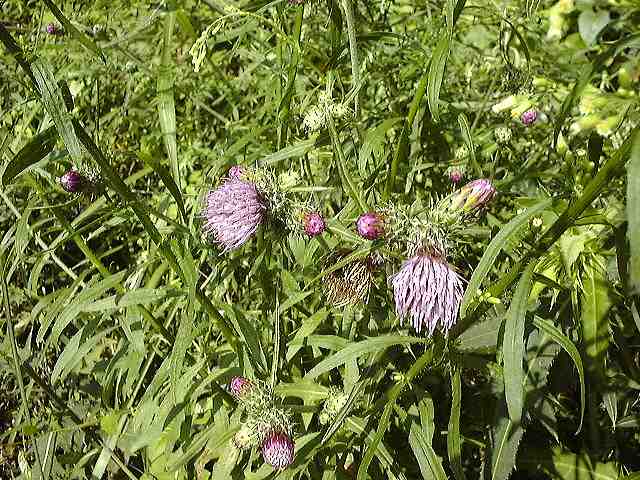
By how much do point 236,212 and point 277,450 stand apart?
0.42 meters

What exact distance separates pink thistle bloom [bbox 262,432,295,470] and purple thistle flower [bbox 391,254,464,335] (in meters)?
0.32

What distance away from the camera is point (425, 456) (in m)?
1.32

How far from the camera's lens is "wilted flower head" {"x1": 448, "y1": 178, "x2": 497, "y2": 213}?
117 centimetres

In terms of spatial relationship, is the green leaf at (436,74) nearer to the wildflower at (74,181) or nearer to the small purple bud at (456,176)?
the small purple bud at (456,176)

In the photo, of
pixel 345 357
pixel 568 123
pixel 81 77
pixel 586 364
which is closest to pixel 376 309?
pixel 345 357

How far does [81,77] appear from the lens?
247 centimetres

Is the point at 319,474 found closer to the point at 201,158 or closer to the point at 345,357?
the point at 345,357

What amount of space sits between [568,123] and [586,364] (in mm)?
770

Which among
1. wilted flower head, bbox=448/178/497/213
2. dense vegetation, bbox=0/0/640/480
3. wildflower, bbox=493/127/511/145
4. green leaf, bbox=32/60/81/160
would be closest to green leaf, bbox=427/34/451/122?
dense vegetation, bbox=0/0/640/480

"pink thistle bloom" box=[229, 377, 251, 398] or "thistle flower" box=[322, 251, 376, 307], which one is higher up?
"thistle flower" box=[322, 251, 376, 307]

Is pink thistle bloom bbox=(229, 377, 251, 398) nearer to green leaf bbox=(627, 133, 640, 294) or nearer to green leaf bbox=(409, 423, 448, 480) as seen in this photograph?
green leaf bbox=(409, 423, 448, 480)

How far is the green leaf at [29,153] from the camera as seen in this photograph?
43.6 inches

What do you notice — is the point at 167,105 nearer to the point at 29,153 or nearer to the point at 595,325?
the point at 29,153

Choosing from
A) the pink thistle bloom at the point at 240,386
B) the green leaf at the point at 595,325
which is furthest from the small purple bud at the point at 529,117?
the pink thistle bloom at the point at 240,386
